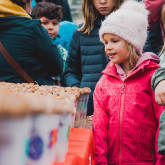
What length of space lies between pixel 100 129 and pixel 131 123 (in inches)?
8.9

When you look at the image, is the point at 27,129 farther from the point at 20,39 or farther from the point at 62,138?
the point at 20,39

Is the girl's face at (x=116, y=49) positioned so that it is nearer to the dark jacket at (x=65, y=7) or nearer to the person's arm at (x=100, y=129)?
the person's arm at (x=100, y=129)

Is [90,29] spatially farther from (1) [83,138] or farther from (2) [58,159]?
(2) [58,159]

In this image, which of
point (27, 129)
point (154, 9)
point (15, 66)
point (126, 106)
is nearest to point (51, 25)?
point (154, 9)

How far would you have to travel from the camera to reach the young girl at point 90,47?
269 centimetres

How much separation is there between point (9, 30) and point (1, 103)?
1830mm

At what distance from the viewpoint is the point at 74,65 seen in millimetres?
2891

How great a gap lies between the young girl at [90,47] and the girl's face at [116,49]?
0.54m

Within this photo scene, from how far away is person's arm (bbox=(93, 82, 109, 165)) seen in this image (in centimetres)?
194

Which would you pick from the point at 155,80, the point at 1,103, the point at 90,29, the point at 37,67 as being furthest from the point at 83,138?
the point at 90,29

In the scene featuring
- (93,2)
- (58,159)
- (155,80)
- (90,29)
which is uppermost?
(93,2)

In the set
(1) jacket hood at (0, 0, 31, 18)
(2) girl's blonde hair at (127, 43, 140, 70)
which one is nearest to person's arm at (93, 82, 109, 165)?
(2) girl's blonde hair at (127, 43, 140, 70)

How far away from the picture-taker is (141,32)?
87.3 inches

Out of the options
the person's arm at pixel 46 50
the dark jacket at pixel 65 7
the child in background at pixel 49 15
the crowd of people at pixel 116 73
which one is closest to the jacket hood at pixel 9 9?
the crowd of people at pixel 116 73
